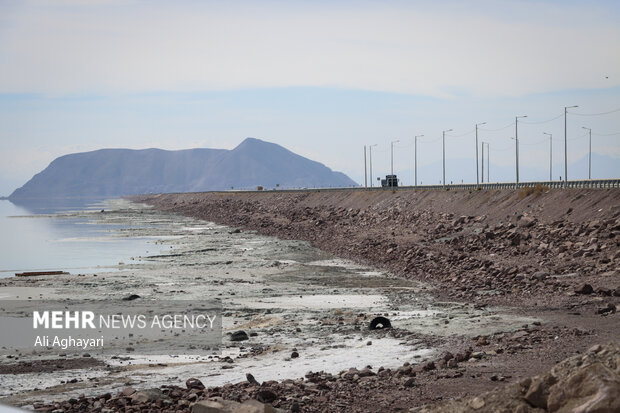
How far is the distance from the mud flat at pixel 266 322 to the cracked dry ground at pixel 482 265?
1.40 metres

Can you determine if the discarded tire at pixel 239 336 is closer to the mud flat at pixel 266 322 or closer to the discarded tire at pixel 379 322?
the mud flat at pixel 266 322

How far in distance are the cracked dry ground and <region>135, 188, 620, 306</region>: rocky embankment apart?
0.31ft

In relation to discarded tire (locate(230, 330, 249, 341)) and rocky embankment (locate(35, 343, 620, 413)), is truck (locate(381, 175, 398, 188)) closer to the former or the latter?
discarded tire (locate(230, 330, 249, 341))

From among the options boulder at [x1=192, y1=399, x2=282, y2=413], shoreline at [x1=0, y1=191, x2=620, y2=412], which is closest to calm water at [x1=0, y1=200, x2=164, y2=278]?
shoreline at [x1=0, y1=191, x2=620, y2=412]

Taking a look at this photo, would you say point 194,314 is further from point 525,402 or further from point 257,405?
point 525,402

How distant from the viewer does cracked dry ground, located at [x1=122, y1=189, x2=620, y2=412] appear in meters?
13.1

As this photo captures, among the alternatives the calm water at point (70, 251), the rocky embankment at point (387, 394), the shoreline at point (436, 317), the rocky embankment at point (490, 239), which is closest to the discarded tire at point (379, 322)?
the shoreline at point (436, 317)

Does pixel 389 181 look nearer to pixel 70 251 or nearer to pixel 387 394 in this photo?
pixel 70 251

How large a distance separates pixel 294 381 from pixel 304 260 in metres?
30.4

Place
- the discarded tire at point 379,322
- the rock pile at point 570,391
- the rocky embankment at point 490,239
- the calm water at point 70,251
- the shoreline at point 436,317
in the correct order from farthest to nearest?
1. the calm water at point 70,251
2. the rocky embankment at point 490,239
3. the discarded tire at point 379,322
4. the shoreline at point 436,317
5. the rock pile at point 570,391

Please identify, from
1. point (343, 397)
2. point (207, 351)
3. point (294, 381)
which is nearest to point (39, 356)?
point (207, 351)

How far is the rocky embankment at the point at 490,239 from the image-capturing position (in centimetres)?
2752

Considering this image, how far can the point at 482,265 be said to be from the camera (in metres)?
33.5

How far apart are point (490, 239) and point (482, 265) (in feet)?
27.7
